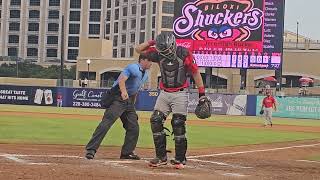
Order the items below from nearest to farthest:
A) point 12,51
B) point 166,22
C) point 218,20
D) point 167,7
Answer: point 218,20 < point 166,22 < point 167,7 < point 12,51

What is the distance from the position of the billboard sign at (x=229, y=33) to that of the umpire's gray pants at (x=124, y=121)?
34476mm

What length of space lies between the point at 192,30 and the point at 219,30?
79.8 inches

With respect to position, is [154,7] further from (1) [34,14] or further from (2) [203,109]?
(2) [203,109]

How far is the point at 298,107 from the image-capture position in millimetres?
42812

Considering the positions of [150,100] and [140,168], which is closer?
[140,168]

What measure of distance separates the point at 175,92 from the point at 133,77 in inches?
53.0

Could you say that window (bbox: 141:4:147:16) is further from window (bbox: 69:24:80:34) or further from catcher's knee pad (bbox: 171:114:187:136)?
catcher's knee pad (bbox: 171:114:187:136)

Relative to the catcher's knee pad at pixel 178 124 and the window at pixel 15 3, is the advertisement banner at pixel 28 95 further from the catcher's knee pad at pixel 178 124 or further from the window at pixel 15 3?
the window at pixel 15 3

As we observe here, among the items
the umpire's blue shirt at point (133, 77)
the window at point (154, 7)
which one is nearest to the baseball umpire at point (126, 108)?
the umpire's blue shirt at point (133, 77)

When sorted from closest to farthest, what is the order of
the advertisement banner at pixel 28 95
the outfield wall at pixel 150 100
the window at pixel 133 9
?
the outfield wall at pixel 150 100 < the advertisement banner at pixel 28 95 < the window at pixel 133 9

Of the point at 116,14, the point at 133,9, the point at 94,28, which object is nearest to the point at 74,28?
the point at 94,28

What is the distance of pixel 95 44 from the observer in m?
92.9

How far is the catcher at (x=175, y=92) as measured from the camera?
335 inches

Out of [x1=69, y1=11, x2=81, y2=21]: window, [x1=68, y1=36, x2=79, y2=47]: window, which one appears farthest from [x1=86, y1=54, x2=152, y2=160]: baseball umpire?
[x1=69, y1=11, x2=81, y2=21]: window
